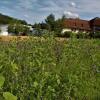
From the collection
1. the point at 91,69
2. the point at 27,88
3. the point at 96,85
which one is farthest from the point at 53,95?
the point at 91,69

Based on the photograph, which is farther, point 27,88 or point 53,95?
point 53,95

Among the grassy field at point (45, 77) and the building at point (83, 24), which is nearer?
the grassy field at point (45, 77)

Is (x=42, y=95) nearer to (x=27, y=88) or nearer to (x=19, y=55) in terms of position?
(x=27, y=88)

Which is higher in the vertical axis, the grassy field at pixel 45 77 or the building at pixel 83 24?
the grassy field at pixel 45 77

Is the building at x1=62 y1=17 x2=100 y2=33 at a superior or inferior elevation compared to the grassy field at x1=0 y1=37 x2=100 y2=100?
inferior

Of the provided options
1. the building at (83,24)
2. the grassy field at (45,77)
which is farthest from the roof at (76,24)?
the grassy field at (45,77)

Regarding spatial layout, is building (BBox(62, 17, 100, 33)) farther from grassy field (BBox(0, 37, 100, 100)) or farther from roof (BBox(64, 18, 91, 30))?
grassy field (BBox(0, 37, 100, 100))

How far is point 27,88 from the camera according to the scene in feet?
14.7

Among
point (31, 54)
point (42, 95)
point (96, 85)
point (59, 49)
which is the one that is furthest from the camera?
point (59, 49)

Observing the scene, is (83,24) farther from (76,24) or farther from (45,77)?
(45,77)

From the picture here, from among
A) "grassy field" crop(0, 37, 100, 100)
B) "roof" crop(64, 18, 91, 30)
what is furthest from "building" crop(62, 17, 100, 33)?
"grassy field" crop(0, 37, 100, 100)

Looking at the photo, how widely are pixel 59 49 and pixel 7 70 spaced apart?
3963 millimetres

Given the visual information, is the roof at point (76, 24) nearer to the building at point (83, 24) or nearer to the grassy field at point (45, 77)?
the building at point (83, 24)

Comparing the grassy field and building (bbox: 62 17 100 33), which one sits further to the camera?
building (bbox: 62 17 100 33)
